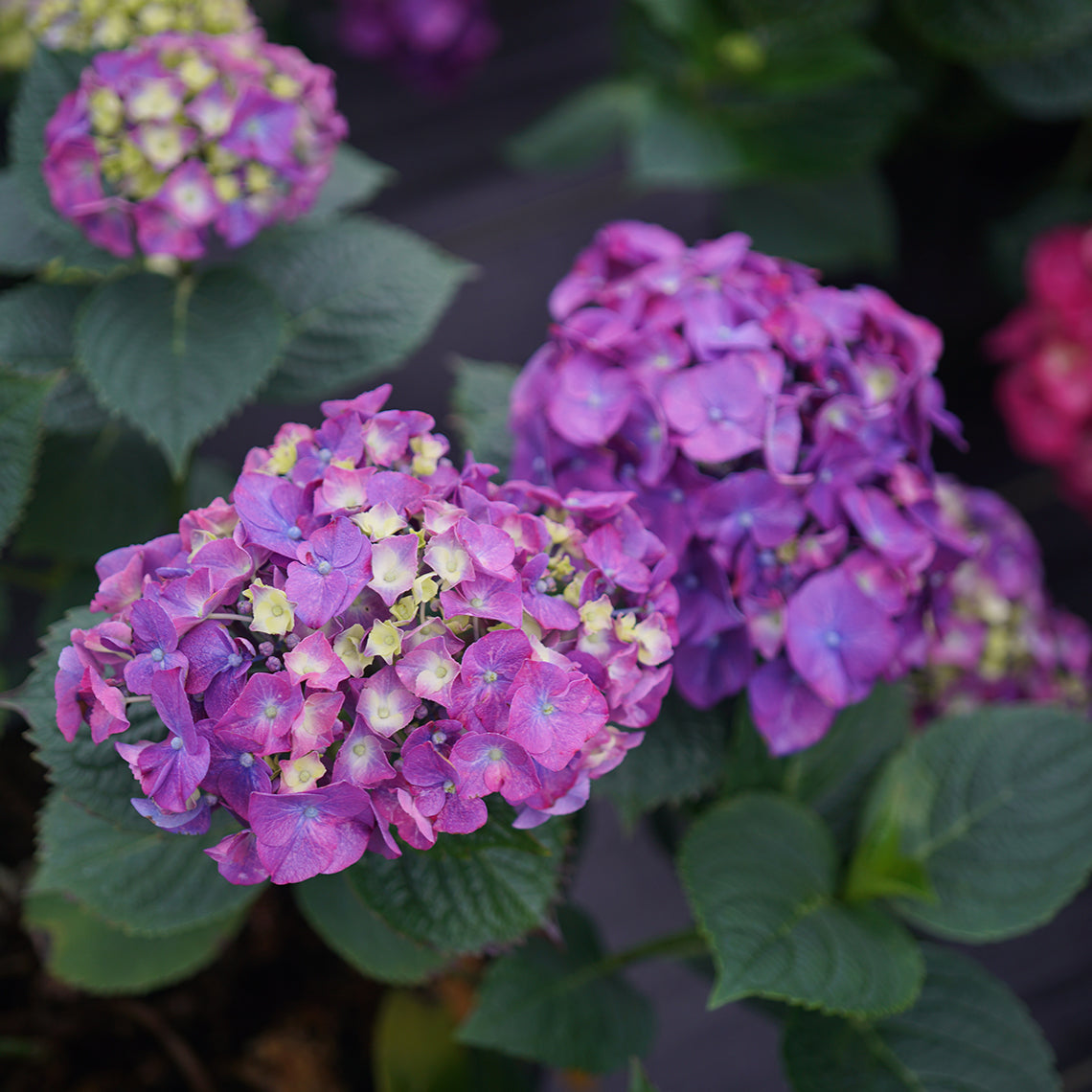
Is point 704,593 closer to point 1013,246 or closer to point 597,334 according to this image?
point 597,334

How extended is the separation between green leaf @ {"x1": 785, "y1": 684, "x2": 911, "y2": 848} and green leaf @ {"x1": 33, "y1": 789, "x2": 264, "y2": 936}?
0.33 meters

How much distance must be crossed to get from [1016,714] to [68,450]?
64 centimetres

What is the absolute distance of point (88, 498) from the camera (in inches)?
28.9

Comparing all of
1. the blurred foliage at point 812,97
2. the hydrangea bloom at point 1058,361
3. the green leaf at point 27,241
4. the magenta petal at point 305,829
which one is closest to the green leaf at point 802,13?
the blurred foliage at point 812,97

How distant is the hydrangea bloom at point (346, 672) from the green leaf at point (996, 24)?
2.70 ft

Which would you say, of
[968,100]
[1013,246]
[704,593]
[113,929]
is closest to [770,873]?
[704,593]

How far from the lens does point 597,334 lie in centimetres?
53

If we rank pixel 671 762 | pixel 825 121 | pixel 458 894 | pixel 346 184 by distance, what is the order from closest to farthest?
pixel 458 894 → pixel 671 762 → pixel 346 184 → pixel 825 121

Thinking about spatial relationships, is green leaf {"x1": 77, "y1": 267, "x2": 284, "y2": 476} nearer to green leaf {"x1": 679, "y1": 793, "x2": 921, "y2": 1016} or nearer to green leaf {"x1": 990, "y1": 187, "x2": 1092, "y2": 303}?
green leaf {"x1": 679, "y1": 793, "x2": 921, "y2": 1016}

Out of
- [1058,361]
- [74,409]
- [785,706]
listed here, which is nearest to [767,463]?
[785,706]

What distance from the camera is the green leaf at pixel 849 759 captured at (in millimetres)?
637

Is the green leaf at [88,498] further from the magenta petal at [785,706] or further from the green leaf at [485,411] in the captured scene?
the magenta petal at [785,706]

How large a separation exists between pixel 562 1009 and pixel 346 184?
555 millimetres

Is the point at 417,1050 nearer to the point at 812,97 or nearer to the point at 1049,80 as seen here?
the point at 812,97
